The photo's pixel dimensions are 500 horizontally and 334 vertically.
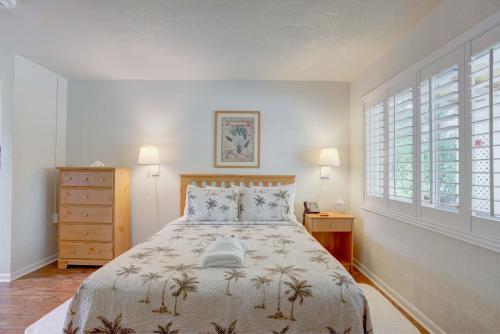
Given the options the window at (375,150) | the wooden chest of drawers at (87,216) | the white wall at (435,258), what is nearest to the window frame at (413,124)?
the white wall at (435,258)

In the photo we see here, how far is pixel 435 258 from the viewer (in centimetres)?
221

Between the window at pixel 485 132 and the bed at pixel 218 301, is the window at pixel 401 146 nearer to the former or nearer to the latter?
the window at pixel 485 132

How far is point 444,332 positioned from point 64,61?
460cm

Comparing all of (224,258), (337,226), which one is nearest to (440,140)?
(337,226)

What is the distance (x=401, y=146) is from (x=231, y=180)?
6.97ft

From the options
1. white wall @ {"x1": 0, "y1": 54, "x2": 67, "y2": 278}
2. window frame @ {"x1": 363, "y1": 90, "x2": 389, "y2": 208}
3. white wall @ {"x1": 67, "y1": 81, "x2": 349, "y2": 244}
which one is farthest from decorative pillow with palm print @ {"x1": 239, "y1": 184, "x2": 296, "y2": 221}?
white wall @ {"x1": 0, "y1": 54, "x2": 67, "y2": 278}

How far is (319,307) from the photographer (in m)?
1.50

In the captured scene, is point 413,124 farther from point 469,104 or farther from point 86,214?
point 86,214

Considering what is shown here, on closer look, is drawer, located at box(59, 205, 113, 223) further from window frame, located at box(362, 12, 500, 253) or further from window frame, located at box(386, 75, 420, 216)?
window frame, located at box(362, 12, 500, 253)

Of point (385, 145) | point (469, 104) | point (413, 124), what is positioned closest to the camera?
point (469, 104)

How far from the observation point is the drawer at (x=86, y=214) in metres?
3.55

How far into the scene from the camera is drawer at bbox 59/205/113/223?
3.55 meters

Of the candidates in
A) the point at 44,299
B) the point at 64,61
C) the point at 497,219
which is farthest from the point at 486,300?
the point at 64,61

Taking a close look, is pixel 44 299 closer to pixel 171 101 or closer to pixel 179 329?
pixel 179 329
